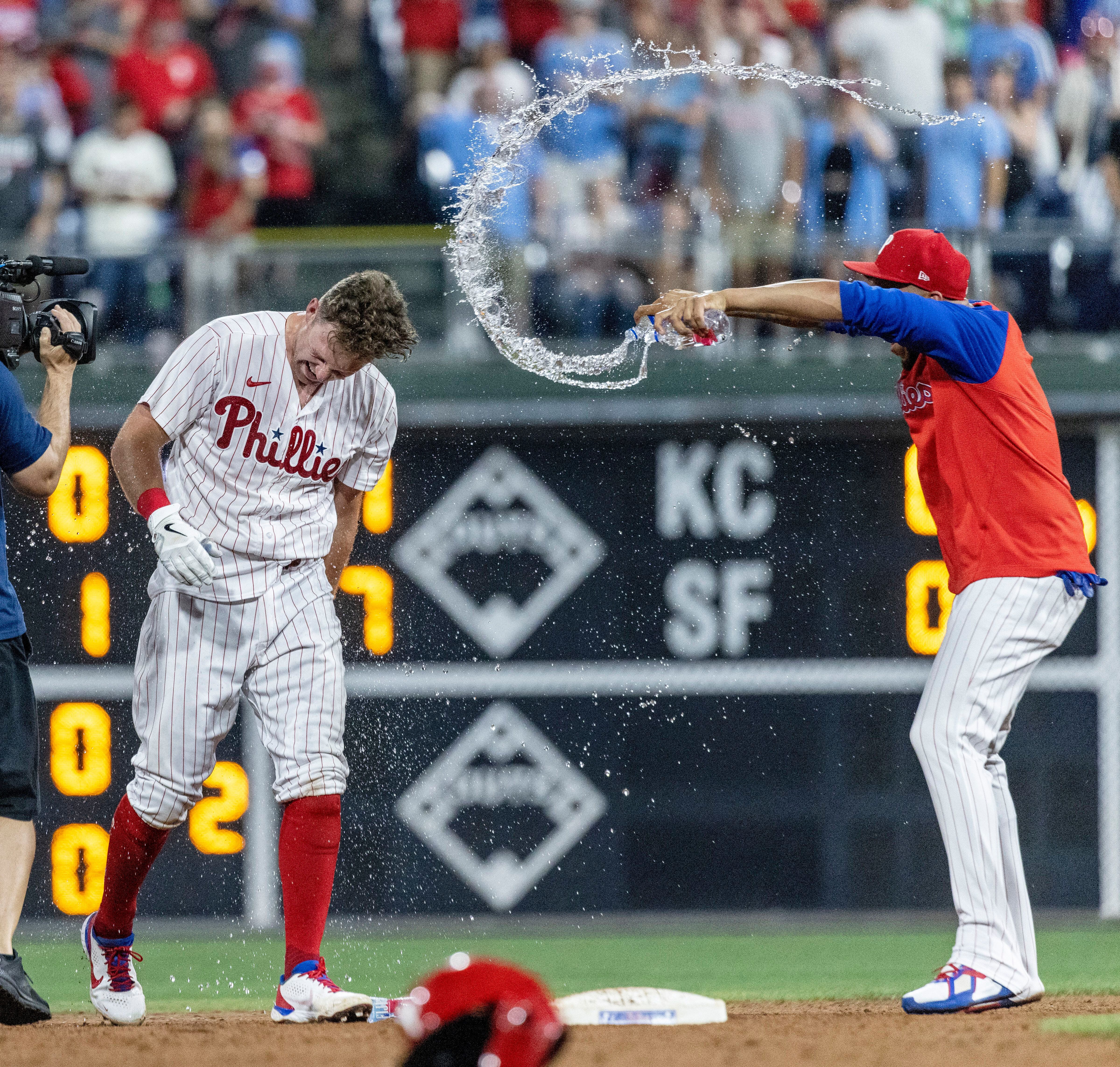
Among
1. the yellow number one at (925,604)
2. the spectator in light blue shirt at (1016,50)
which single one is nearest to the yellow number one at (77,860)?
the yellow number one at (925,604)

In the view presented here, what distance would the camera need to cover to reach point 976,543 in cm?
432

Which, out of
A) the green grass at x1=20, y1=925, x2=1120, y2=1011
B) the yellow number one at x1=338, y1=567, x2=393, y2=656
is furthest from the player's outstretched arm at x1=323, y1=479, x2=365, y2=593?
the yellow number one at x1=338, y1=567, x2=393, y2=656

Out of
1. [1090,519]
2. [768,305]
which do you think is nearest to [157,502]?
[768,305]

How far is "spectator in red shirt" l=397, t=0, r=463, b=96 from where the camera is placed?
29.6 feet

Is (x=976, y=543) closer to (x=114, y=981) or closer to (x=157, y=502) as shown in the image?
(x=157, y=502)

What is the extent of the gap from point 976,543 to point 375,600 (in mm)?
3045

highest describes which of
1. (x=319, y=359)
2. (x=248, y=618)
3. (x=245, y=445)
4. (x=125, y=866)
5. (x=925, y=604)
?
(x=319, y=359)

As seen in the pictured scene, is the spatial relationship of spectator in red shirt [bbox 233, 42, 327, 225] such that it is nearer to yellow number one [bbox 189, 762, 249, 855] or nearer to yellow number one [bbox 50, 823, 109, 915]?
yellow number one [bbox 189, 762, 249, 855]

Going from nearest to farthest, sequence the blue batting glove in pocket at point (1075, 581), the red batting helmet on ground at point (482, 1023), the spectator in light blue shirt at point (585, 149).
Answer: the red batting helmet on ground at point (482, 1023)
the blue batting glove in pocket at point (1075, 581)
the spectator in light blue shirt at point (585, 149)

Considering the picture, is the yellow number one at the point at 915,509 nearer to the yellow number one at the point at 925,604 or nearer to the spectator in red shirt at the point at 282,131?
the yellow number one at the point at 925,604

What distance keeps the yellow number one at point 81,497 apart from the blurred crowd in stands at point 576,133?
76cm

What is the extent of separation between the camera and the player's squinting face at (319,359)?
13.9ft

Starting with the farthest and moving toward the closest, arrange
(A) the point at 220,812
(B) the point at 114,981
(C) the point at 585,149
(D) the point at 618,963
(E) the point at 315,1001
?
(C) the point at 585,149
(A) the point at 220,812
(D) the point at 618,963
(B) the point at 114,981
(E) the point at 315,1001

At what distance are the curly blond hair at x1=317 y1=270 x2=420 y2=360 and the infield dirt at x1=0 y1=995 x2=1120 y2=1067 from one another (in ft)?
5.27
